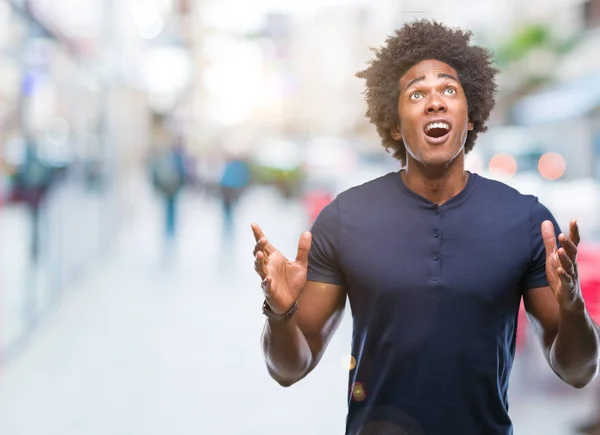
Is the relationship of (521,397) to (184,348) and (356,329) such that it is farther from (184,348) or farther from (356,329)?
(356,329)

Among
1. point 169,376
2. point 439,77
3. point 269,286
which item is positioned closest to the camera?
point 269,286

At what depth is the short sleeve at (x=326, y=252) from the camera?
2.17 m

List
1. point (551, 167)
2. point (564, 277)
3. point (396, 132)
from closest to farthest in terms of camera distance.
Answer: point (564, 277) → point (396, 132) → point (551, 167)

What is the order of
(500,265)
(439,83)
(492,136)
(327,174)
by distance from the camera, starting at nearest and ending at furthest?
1. (500,265)
2. (439,83)
3. (492,136)
4. (327,174)

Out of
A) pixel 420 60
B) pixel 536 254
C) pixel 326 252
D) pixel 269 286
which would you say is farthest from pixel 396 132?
pixel 269 286

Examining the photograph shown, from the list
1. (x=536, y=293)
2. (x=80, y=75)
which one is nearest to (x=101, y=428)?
(x=536, y=293)

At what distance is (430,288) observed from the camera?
2.04 metres

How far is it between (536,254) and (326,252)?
1.61 ft

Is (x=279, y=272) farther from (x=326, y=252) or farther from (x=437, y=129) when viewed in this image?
(x=437, y=129)

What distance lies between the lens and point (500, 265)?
2037 mm

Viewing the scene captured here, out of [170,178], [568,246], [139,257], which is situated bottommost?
[568,246]

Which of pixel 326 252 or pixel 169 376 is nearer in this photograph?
pixel 326 252


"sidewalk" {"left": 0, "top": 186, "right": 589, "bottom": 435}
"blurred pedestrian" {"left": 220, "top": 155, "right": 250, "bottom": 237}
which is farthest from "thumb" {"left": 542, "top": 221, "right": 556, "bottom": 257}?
"blurred pedestrian" {"left": 220, "top": 155, "right": 250, "bottom": 237}

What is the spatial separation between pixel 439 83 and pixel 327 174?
19854mm
